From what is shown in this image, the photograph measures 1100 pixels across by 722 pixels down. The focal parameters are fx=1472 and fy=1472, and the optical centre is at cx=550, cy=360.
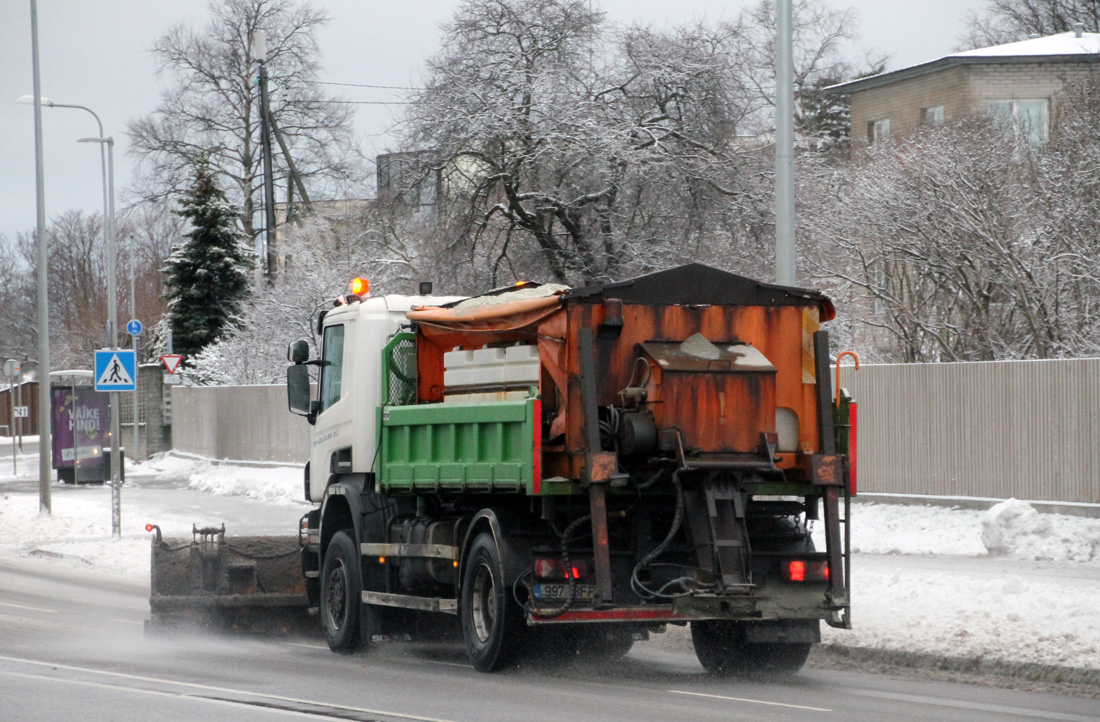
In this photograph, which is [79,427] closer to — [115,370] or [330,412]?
[115,370]

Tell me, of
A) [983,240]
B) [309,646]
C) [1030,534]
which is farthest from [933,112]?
[309,646]

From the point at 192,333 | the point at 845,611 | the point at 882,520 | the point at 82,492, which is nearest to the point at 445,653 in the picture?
the point at 845,611

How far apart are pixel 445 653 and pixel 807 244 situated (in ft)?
51.3

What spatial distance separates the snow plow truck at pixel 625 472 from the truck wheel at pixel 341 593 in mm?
278

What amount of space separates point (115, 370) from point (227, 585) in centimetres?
1014

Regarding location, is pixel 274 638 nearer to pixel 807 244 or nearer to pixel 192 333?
pixel 807 244

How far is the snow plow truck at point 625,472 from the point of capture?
969 centimetres

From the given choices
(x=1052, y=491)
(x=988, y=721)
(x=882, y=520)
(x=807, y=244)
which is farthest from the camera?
(x=807, y=244)

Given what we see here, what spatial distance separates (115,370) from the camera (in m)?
22.6

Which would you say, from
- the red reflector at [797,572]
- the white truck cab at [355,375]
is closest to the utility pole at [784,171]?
the white truck cab at [355,375]

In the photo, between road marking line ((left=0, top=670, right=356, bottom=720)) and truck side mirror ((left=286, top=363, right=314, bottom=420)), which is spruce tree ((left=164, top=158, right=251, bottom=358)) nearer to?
truck side mirror ((left=286, top=363, right=314, bottom=420))

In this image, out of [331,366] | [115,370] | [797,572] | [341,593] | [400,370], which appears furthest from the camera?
[115,370]

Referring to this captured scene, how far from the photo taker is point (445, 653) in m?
12.5

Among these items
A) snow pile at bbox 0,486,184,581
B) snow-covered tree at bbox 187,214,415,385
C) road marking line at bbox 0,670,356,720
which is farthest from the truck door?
snow-covered tree at bbox 187,214,415,385
